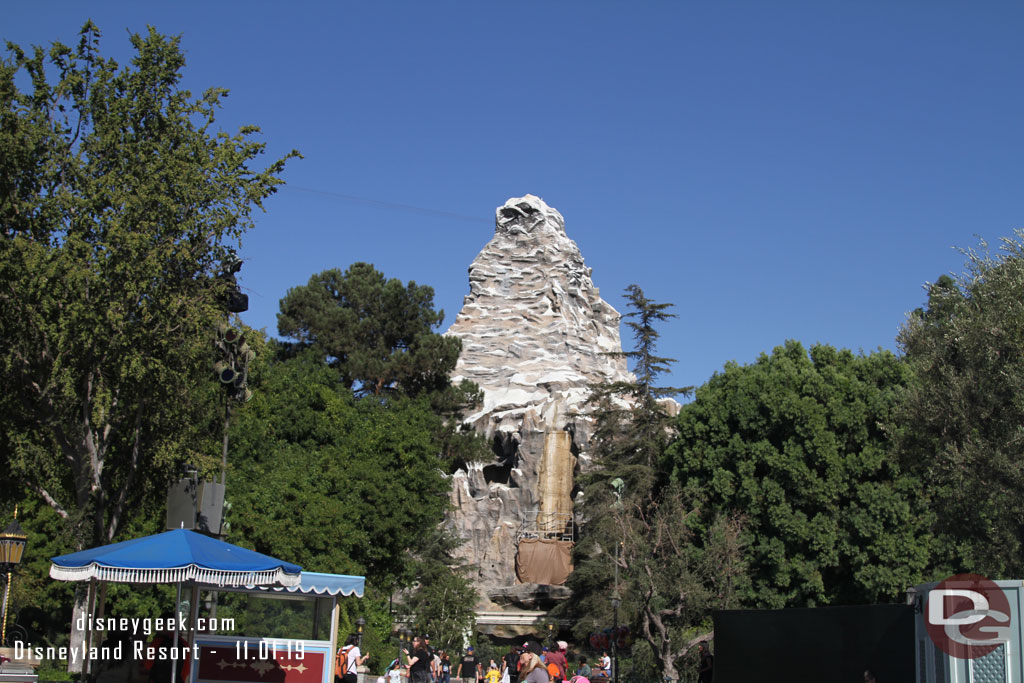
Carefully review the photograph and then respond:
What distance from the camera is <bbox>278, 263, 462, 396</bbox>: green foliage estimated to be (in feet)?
173

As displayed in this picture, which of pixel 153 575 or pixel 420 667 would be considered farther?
pixel 420 667

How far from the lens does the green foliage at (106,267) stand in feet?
57.1

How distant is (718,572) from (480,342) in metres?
44.3

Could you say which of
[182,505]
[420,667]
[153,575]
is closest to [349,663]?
[420,667]

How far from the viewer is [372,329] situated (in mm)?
55469

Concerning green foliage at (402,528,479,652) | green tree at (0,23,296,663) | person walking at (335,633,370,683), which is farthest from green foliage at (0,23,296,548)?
green foliage at (402,528,479,652)

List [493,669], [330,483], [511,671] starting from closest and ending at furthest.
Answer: [511,671] → [493,669] → [330,483]

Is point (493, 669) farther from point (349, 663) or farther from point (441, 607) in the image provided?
point (349, 663)

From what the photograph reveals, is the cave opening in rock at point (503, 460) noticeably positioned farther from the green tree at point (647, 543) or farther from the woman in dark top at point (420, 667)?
the woman in dark top at point (420, 667)

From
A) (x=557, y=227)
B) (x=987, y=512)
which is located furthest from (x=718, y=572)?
(x=557, y=227)

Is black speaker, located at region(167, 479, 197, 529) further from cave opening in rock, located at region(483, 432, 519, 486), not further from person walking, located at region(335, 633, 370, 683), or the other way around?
cave opening in rock, located at region(483, 432, 519, 486)

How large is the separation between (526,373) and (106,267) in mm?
54541

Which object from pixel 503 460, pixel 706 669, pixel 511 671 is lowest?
pixel 511 671

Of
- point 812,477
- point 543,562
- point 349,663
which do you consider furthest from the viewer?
point 543,562
